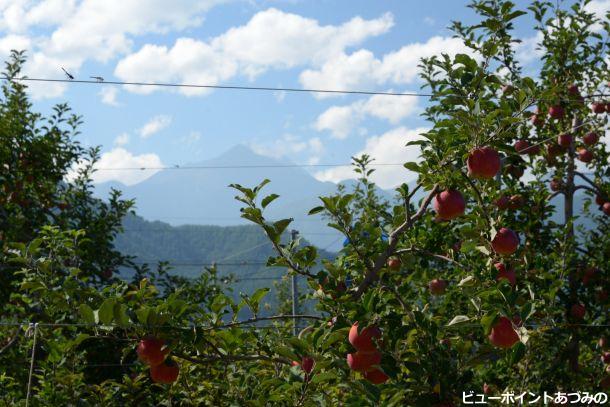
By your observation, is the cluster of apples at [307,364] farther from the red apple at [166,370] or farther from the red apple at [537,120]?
the red apple at [537,120]

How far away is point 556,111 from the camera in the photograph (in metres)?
7.12

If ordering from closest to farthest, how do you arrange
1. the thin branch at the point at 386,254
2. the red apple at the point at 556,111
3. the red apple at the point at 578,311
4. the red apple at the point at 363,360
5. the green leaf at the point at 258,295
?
1. the red apple at the point at 363,360
2. the thin branch at the point at 386,254
3. the green leaf at the point at 258,295
4. the red apple at the point at 578,311
5. the red apple at the point at 556,111

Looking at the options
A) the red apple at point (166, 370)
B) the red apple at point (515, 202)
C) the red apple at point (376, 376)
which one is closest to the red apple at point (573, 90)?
the red apple at point (515, 202)

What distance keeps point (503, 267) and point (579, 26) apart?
4718mm

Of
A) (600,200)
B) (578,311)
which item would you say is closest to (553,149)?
(600,200)

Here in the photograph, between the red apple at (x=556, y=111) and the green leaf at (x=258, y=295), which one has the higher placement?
the red apple at (x=556, y=111)

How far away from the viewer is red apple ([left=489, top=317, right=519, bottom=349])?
304cm


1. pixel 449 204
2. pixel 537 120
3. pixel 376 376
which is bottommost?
pixel 376 376

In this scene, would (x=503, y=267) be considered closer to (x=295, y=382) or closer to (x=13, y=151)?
(x=295, y=382)

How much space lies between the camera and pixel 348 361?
303cm

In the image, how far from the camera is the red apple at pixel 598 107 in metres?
7.70

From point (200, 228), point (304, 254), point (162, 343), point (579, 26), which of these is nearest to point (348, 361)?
point (304, 254)

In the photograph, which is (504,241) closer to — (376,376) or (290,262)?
(376,376)

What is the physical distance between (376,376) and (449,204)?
0.84m
